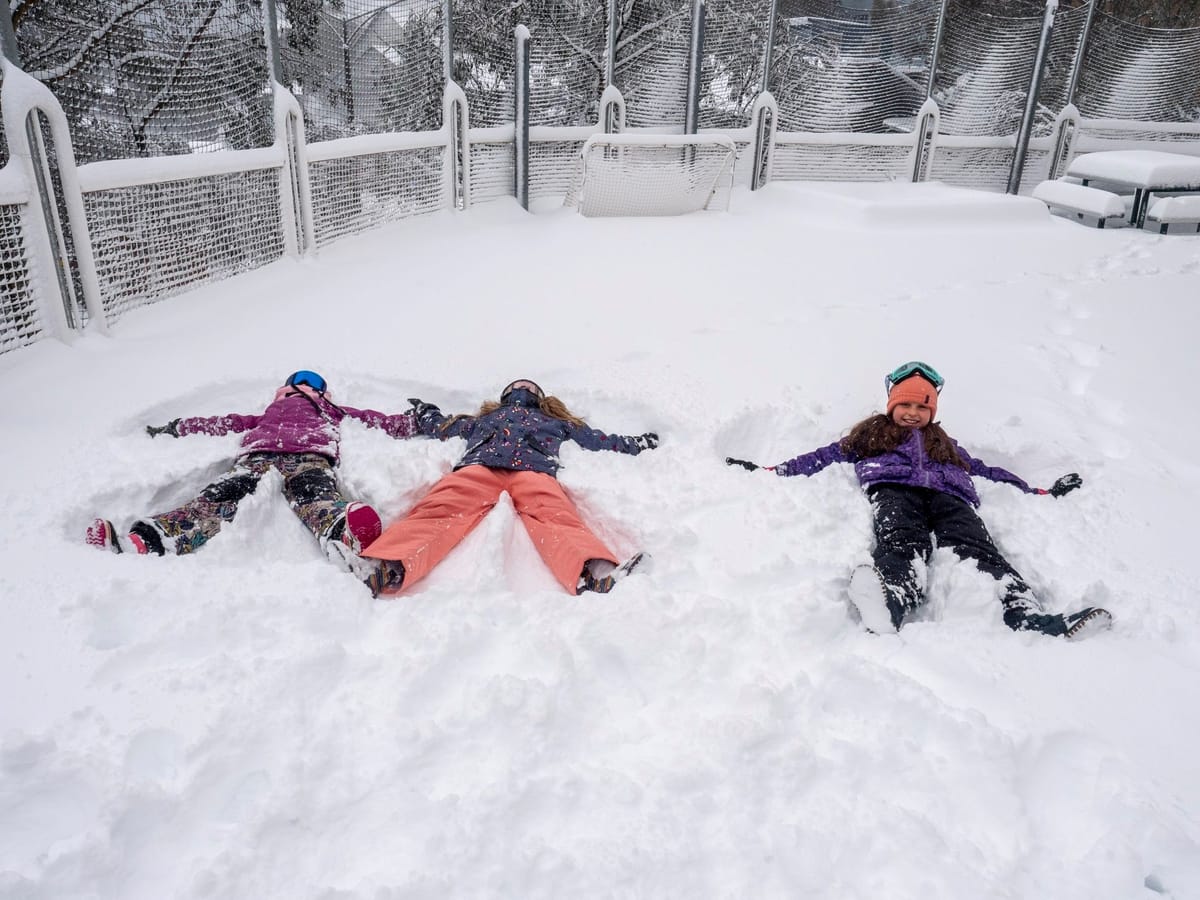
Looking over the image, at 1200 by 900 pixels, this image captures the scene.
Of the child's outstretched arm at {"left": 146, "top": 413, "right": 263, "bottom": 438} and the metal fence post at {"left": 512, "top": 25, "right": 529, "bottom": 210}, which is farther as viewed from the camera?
the metal fence post at {"left": 512, "top": 25, "right": 529, "bottom": 210}

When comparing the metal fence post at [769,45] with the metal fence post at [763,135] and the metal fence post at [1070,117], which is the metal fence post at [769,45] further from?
the metal fence post at [1070,117]

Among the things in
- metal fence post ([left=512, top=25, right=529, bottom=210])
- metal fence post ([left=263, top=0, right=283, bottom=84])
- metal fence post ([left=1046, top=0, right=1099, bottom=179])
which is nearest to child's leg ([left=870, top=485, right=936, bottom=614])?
metal fence post ([left=263, top=0, right=283, bottom=84])

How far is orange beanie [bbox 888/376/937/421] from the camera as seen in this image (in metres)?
3.61

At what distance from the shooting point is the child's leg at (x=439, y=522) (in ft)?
9.48

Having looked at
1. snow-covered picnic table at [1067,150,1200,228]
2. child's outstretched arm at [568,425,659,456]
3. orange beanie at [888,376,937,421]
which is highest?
snow-covered picnic table at [1067,150,1200,228]

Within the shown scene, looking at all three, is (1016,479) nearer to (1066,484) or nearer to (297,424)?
(1066,484)

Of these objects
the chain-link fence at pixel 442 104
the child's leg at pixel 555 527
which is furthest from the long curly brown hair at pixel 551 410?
the chain-link fence at pixel 442 104

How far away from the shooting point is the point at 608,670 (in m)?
2.37

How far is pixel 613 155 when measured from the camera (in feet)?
29.8

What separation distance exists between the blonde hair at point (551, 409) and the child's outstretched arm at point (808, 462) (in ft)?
2.67

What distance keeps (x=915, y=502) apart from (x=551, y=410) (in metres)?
1.74

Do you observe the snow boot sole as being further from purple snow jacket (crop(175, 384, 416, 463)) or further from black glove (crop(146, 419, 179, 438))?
black glove (crop(146, 419, 179, 438))

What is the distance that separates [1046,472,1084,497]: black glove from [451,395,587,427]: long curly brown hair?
2137 mm

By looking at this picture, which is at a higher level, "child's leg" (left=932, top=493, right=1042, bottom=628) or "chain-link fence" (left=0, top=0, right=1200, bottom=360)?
"chain-link fence" (left=0, top=0, right=1200, bottom=360)
